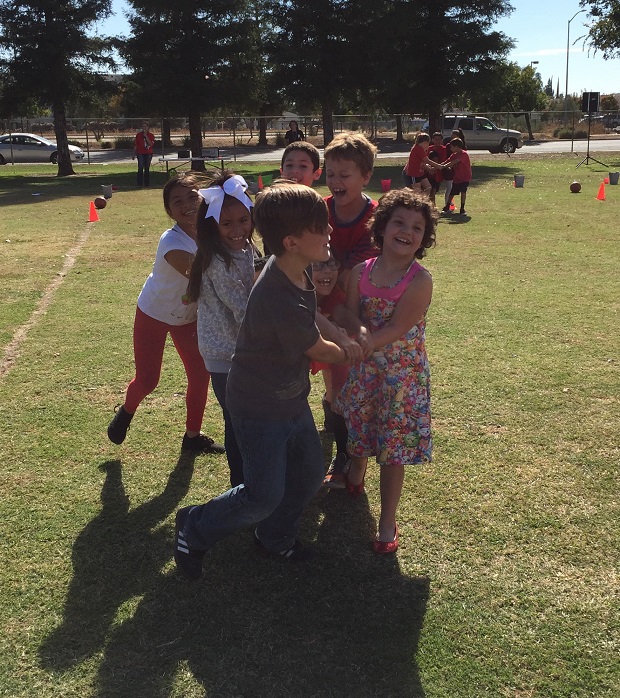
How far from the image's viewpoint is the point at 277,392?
2805 mm

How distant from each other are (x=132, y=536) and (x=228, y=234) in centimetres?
155

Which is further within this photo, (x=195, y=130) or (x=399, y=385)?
(x=195, y=130)

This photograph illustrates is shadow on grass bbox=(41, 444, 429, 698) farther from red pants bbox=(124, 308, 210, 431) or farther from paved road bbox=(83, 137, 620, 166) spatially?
paved road bbox=(83, 137, 620, 166)

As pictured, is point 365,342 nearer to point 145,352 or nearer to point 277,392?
point 277,392

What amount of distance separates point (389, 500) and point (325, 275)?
3.65 feet

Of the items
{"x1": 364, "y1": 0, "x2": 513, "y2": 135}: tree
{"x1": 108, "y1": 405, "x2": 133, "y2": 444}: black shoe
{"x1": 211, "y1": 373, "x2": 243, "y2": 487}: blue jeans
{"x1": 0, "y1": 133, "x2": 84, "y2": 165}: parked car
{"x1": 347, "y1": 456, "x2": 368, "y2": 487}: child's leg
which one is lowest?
{"x1": 347, "y1": 456, "x2": 368, "y2": 487}: child's leg

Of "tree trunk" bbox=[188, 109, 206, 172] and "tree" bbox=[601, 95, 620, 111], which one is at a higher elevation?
"tree" bbox=[601, 95, 620, 111]

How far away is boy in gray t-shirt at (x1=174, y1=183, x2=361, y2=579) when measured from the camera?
2604 mm

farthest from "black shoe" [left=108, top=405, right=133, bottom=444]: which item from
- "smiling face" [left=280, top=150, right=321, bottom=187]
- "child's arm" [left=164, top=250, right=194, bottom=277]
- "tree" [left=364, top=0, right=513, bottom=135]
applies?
"tree" [left=364, top=0, right=513, bottom=135]

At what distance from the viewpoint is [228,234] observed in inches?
124

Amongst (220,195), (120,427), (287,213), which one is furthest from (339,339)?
(120,427)

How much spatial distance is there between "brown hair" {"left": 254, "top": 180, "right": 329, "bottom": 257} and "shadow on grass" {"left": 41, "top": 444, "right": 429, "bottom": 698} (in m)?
1.48

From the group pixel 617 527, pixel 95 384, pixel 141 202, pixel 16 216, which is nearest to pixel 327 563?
pixel 617 527

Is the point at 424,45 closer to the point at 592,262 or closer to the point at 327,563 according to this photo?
the point at 592,262
